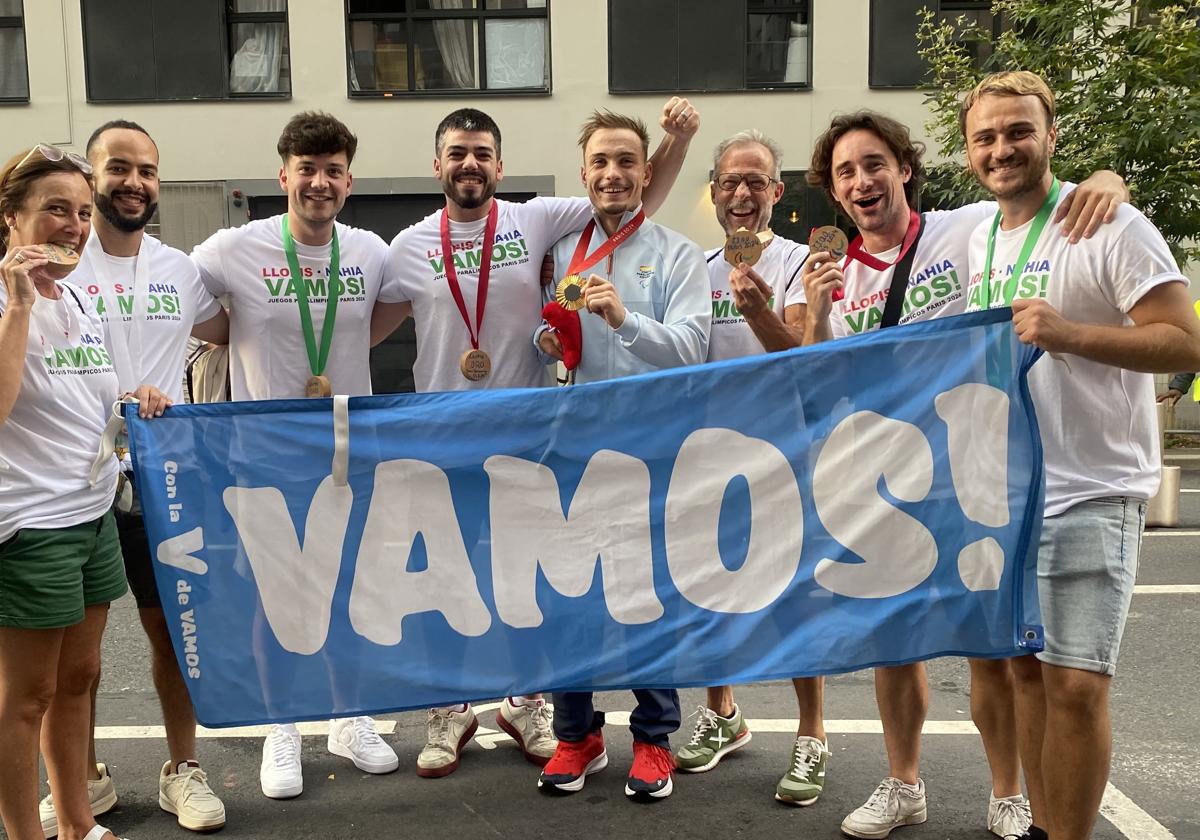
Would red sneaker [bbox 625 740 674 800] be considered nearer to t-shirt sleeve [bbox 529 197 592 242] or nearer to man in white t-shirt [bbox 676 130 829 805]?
man in white t-shirt [bbox 676 130 829 805]

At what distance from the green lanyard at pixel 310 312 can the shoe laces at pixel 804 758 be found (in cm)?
234

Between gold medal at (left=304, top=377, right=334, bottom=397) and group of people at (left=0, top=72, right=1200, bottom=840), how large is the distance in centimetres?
2

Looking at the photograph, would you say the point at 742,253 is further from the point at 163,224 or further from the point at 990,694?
the point at 163,224

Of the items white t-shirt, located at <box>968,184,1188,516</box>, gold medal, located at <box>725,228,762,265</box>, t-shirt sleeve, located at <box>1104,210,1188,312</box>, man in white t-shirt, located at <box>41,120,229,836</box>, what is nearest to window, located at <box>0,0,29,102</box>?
man in white t-shirt, located at <box>41,120,229,836</box>

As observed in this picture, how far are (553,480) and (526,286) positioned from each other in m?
1.06

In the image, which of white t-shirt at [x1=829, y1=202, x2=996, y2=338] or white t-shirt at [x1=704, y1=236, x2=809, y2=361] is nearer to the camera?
white t-shirt at [x1=829, y1=202, x2=996, y2=338]

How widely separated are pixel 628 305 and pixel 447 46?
1178cm

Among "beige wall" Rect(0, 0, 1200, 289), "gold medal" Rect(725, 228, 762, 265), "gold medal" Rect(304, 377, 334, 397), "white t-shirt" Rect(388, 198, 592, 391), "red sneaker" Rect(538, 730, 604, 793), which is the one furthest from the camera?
"beige wall" Rect(0, 0, 1200, 289)

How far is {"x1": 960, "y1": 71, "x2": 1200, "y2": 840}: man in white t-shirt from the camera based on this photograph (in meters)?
2.82

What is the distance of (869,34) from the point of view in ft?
46.8

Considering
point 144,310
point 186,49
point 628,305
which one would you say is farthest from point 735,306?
point 186,49

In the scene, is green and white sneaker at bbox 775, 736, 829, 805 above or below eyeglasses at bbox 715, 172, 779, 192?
below

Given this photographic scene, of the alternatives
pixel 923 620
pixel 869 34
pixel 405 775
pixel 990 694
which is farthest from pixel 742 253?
pixel 869 34

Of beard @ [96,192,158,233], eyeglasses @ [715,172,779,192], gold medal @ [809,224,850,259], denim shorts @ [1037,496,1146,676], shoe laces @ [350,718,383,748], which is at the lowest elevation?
shoe laces @ [350,718,383,748]
